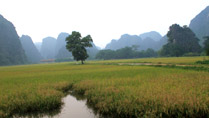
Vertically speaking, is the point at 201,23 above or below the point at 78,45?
above

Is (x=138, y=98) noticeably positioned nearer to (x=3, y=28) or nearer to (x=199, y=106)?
(x=199, y=106)

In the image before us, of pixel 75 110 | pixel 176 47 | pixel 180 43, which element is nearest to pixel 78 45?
pixel 75 110

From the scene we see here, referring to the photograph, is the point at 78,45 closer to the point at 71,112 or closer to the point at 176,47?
the point at 71,112

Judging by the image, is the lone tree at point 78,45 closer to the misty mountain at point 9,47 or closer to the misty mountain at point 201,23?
the misty mountain at point 9,47

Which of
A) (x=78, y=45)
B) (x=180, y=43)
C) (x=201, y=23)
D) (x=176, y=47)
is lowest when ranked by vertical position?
(x=78, y=45)

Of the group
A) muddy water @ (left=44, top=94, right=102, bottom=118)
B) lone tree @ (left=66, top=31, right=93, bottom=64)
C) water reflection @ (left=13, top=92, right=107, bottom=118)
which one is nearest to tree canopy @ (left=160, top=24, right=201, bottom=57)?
lone tree @ (left=66, top=31, right=93, bottom=64)

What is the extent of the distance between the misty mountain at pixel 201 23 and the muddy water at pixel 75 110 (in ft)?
523

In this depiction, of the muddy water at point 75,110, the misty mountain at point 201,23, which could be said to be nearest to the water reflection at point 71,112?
the muddy water at point 75,110

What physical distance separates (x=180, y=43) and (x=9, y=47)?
132188 millimetres

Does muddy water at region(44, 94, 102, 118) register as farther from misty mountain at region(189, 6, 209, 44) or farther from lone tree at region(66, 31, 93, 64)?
misty mountain at region(189, 6, 209, 44)

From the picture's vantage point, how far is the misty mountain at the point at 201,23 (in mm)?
144250

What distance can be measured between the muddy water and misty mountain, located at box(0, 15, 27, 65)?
122606 mm

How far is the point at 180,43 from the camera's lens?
97.9 metres

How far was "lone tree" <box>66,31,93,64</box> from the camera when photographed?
47.8 meters
